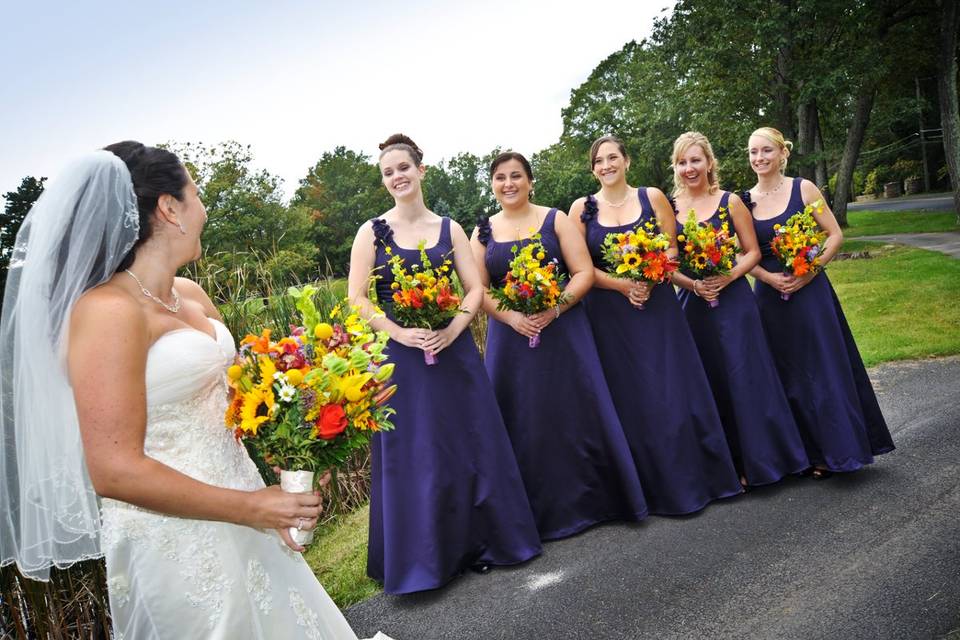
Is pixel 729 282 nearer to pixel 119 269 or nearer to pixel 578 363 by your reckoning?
pixel 578 363

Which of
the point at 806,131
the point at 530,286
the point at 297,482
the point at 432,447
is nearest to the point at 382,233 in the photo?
the point at 530,286

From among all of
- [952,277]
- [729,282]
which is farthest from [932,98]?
[729,282]

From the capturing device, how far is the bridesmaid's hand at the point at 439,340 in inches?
182

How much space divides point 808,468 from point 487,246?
10.8 ft

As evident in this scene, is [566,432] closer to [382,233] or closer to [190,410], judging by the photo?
[382,233]

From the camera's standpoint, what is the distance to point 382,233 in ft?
16.0

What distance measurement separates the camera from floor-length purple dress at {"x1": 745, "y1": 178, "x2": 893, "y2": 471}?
5.55 m

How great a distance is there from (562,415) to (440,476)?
3.83ft

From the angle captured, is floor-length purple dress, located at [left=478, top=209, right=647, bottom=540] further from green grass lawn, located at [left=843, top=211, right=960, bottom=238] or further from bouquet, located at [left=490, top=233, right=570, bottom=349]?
green grass lawn, located at [left=843, top=211, right=960, bottom=238]

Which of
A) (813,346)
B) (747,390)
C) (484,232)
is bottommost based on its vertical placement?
(747,390)

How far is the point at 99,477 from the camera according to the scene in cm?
218

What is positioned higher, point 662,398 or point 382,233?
point 382,233

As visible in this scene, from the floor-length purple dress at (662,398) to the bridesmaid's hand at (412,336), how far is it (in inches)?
69.1

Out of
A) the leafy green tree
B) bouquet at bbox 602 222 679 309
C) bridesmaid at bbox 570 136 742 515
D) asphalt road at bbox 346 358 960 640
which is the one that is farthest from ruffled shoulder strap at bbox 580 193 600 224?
the leafy green tree
